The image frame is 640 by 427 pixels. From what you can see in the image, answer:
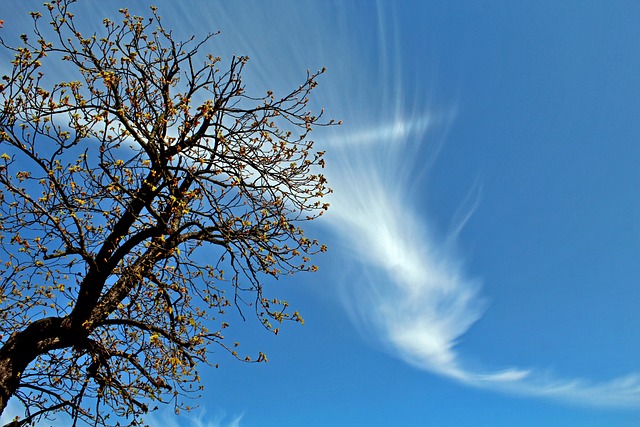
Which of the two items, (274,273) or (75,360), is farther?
(75,360)

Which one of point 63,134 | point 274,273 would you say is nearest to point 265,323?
point 274,273

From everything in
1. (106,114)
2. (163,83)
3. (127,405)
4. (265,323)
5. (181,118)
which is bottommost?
(127,405)

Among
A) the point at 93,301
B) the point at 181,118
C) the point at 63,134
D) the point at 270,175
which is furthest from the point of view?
the point at 270,175

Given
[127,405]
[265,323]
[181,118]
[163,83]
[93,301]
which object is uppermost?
[163,83]

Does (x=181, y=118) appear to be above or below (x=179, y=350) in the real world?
above

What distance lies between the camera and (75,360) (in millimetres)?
10141

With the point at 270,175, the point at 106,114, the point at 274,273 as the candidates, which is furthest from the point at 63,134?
the point at 274,273

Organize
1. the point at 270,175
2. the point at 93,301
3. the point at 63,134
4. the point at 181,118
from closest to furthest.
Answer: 1. the point at 63,134
2. the point at 93,301
3. the point at 181,118
4. the point at 270,175

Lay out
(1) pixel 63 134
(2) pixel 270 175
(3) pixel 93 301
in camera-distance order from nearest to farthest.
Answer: (1) pixel 63 134
(3) pixel 93 301
(2) pixel 270 175

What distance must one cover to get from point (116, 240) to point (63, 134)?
2.14m

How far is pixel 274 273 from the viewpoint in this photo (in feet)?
30.0

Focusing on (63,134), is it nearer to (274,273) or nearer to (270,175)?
(270,175)

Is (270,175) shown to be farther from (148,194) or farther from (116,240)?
(116,240)

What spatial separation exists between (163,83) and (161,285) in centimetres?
432
